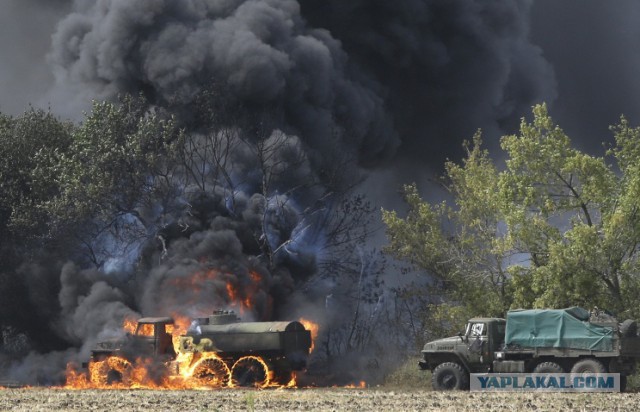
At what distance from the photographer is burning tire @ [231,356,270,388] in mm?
35406

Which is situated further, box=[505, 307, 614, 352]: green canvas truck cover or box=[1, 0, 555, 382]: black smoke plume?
box=[1, 0, 555, 382]: black smoke plume

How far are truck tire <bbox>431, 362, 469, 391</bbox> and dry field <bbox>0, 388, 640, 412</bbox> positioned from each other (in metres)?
1.16

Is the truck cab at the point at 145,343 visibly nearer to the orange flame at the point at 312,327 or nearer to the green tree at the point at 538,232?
the orange flame at the point at 312,327

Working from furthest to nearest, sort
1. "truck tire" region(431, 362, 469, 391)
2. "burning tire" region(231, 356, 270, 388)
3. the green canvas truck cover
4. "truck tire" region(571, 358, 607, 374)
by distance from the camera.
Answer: "burning tire" region(231, 356, 270, 388) < "truck tire" region(431, 362, 469, 391) < the green canvas truck cover < "truck tire" region(571, 358, 607, 374)

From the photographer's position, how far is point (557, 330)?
32625mm

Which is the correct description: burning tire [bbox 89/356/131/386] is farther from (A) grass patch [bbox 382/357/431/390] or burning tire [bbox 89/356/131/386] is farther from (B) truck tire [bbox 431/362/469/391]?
(B) truck tire [bbox 431/362/469/391]

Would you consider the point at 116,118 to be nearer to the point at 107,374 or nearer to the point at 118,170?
the point at 118,170

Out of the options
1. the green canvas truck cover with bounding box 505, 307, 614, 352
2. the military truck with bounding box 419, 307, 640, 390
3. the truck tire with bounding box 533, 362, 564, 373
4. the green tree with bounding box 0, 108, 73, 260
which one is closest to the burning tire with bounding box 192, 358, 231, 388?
the military truck with bounding box 419, 307, 640, 390

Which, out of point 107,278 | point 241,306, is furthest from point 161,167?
point 241,306

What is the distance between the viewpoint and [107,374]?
A: 36594 mm

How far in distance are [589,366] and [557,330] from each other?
1.52m

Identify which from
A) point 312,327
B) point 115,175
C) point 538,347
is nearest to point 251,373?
point 312,327

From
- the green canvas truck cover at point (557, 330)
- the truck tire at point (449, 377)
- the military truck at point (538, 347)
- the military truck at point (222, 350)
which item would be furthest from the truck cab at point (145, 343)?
the green canvas truck cover at point (557, 330)

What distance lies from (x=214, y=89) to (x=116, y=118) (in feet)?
15.6
